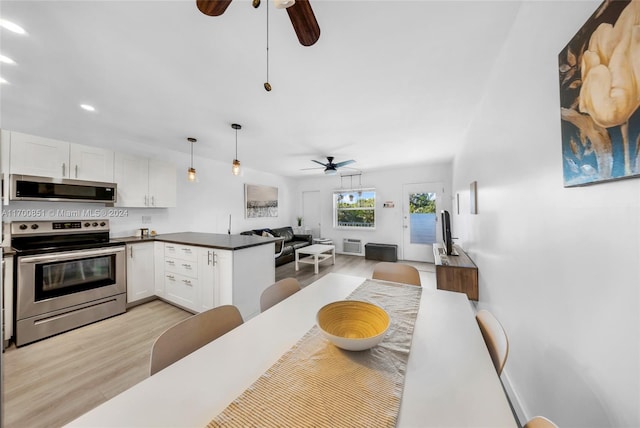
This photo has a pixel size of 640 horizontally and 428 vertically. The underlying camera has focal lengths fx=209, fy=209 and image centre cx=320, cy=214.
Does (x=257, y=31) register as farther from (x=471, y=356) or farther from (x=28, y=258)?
(x=28, y=258)

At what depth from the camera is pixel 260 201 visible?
5.66 metres

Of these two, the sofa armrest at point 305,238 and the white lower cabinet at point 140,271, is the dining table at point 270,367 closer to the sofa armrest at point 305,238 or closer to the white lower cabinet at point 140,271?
the white lower cabinet at point 140,271

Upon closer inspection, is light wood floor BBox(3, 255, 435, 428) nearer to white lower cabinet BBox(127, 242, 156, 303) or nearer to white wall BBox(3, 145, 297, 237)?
white lower cabinet BBox(127, 242, 156, 303)

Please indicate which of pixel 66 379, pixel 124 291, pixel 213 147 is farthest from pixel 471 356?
pixel 213 147

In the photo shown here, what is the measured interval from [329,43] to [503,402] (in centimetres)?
201

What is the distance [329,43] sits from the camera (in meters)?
1.48

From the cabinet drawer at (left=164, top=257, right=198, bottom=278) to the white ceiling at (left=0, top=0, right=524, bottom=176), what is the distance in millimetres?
1813

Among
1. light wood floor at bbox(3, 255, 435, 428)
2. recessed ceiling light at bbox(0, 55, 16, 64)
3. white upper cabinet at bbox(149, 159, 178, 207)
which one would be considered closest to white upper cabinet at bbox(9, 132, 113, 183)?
white upper cabinet at bbox(149, 159, 178, 207)

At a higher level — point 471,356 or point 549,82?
point 549,82

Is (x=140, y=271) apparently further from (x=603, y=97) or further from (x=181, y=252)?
(x=603, y=97)

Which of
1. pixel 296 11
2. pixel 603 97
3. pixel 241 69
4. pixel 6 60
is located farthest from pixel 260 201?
pixel 603 97

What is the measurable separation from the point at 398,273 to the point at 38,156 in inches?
161

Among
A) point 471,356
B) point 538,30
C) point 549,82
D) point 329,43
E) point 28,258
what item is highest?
point 329,43

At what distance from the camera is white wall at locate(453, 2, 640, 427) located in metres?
0.67
